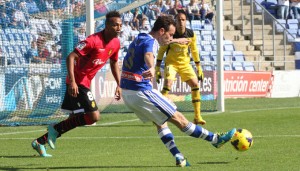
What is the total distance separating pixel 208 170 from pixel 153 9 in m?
14.7

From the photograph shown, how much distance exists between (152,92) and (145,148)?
2.55m

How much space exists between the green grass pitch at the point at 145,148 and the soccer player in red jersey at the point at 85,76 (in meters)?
0.38

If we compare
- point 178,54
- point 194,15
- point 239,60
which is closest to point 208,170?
point 178,54

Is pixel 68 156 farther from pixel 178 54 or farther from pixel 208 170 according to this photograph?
pixel 178 54

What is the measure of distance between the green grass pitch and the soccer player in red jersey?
1.24ft

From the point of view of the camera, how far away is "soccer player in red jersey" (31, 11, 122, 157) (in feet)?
42.2

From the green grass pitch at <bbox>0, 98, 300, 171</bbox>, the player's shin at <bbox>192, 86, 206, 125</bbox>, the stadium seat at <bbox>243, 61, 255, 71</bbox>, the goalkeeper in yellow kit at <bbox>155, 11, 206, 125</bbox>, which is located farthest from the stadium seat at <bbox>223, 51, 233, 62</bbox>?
the goalkeeper in yellow kit at <bbox>155, 11, 206, 125</bbox>

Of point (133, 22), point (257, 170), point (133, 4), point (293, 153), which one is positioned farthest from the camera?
point (133, 22)

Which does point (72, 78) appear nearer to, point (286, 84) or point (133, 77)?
point (133, 77)

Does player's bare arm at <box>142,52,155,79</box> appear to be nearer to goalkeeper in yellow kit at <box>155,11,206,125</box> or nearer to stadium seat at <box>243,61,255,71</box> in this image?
goalkeeper in yellow kit at <box>155,11,206,125</box>

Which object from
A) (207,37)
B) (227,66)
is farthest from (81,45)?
(227,66)

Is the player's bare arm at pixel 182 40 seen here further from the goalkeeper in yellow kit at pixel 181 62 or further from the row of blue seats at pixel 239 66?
the row of blue seats at pixel 239 66

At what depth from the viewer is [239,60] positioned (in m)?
32.8

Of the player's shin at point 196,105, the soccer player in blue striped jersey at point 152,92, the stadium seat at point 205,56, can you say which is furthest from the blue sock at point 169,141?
the stadium seat at point 205,56
